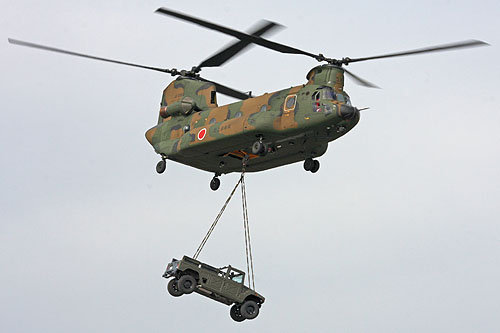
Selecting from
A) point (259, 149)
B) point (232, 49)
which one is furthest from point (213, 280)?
point (232, 49)

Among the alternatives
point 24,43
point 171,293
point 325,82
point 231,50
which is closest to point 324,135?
point 325,82

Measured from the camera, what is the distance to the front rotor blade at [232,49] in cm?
3978

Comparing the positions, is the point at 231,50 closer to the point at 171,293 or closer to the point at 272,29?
the point at 272,29

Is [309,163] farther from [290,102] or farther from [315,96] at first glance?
[315,96]

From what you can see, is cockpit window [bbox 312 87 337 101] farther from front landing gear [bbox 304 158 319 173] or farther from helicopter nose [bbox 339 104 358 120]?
front landing gear [bbox 304 158 319 173]

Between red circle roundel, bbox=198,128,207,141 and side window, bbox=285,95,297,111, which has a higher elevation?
side window, bbox=285,95,297,111

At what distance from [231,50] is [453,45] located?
7763mm

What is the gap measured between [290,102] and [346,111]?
6.96 feet

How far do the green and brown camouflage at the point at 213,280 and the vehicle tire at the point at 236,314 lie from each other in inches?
10.5

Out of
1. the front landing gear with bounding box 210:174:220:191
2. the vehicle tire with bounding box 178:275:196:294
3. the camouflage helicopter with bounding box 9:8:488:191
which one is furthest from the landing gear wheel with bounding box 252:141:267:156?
the vehicle tire with bounding box 178:275:196:294

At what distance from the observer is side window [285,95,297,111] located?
4056 centimetres

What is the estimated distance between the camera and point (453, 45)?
39.0m

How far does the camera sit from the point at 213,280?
3969 centimetres

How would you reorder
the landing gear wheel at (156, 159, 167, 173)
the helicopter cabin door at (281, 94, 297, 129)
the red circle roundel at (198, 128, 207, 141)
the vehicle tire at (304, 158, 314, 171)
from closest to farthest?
the helicopter cabin door at (281, 94, 297, 129)
the red circle roundel at (198, 128, 207, 141)
the vehicle tire at (304, 158, 314, 171)
the landing gear wheel at (156, 159, 167, 173)
